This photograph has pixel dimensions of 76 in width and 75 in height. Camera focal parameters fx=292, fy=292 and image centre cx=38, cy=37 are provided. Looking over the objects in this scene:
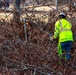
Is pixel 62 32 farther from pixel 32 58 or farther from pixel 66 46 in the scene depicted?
pixel 32 58

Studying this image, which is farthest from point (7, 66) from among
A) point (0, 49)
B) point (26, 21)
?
point (26, 21)

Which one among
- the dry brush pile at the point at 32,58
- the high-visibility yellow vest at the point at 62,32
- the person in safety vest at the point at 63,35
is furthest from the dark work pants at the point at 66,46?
the dry brush pile at the point at 32,58

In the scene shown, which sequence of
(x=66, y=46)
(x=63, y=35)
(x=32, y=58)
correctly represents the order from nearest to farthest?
(x=32, y=58), (x=63, y=35), (x=66, y=46)

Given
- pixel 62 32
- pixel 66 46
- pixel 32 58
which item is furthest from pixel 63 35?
pixel 32 58

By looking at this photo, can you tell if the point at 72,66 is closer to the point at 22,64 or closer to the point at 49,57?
the point at 49,57

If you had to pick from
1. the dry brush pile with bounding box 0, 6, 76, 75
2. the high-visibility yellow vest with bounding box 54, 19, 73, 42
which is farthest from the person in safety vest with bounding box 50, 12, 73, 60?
the dry brush pile with bounding box 0, 6, 76, 75

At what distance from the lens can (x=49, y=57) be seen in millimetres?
7848

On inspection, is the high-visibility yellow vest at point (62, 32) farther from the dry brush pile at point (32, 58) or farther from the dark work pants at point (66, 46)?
the dry brush pile at point (32, 58)

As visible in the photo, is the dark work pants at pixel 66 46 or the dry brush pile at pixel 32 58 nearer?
the dry brush pile at pixel 32 58

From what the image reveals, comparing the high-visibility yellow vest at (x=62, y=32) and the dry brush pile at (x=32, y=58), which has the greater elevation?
the high-visibility yellow vest at (x=62, y=32)

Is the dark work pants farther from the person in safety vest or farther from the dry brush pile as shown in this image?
Answer: the dry brush pile

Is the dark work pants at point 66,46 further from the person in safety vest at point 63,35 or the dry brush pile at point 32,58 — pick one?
the dry brush pile at point 32,58

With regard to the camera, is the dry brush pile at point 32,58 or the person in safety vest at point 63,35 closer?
the dry brush pile at point 32,58

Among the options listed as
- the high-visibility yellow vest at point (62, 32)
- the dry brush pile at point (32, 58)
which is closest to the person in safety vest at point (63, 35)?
the high-visibility yellow vest at point (62, 32)
